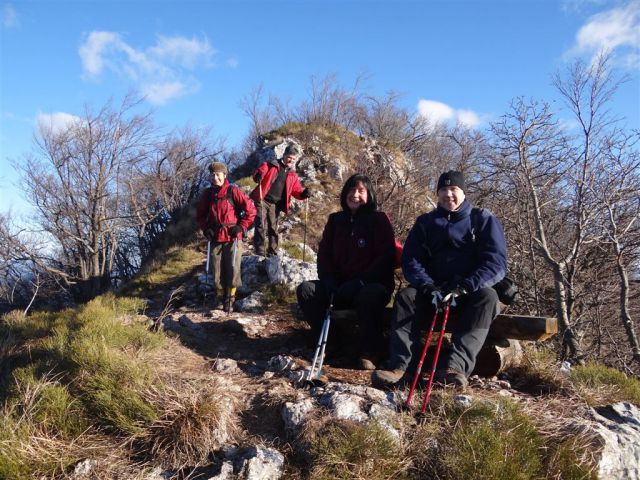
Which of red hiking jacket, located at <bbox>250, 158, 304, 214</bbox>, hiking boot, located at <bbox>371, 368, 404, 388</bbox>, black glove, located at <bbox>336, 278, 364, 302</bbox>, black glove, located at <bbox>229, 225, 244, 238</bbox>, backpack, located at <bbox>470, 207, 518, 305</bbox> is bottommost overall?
hiking boot, located at <bbox>371, 368, 404, 388</bbox>

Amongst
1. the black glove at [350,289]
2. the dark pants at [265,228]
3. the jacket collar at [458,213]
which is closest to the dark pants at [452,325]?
the black glove at [350,289]

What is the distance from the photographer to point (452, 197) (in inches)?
166

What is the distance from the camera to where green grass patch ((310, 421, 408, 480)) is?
8.63 feet

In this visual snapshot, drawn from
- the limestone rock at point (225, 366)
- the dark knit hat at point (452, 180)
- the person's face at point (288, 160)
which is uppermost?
the person's face at point (288, 160)

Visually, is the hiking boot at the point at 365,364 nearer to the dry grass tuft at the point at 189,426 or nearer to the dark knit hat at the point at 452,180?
the dry grass tuft at the point at 189,426

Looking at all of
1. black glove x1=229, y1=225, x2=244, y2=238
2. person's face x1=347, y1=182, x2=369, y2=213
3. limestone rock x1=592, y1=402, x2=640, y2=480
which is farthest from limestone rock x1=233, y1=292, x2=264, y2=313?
limestone rock x1=592, y1=402, x2=640, y2=480

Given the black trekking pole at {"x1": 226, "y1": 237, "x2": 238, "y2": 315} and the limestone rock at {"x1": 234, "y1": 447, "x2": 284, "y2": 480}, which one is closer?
the limestone rock at {"x1": 234, "y1": 447, "x2": 284, "y2": 480}

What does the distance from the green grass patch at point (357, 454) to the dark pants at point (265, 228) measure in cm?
611

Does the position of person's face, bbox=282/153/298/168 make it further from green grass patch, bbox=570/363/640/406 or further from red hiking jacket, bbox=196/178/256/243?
green grass patch, bbox=570/363/640/406

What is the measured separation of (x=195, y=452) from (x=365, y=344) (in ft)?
6.90

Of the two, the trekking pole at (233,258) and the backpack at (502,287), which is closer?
the backpack at (502,287)

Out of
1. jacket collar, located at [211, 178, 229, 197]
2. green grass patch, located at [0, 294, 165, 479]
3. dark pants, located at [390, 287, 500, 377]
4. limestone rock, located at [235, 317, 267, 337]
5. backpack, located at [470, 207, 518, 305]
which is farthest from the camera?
jacket collar, located at [211, 178, 229, 197]

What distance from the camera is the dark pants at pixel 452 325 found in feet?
12.4

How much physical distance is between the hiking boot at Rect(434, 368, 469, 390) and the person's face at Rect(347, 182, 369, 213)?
204cm
